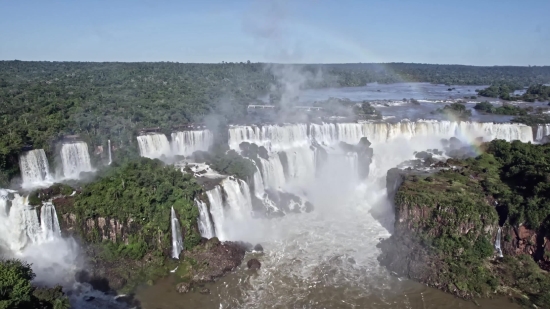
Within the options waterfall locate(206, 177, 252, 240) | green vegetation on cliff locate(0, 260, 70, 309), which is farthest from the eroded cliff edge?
green vegetation on cliff locate(0, 260, 70, 309)

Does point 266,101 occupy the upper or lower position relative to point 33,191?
upper

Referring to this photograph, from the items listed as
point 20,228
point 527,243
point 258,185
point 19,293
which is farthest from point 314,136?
point 19,293

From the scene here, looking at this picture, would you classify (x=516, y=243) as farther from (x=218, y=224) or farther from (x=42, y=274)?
(x=42, y=274)

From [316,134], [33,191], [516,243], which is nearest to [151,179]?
[33,191]

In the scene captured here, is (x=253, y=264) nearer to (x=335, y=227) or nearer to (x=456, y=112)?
(x=335, y=227)

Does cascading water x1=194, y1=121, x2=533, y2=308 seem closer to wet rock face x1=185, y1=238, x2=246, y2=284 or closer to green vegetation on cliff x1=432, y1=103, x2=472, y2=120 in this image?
wet rock face x1=185, y1=238, x2=246, y2=284

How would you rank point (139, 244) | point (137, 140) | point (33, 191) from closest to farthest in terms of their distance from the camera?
1. point (139, 244)
2. point (33, 191)
3. point (137, 140)
